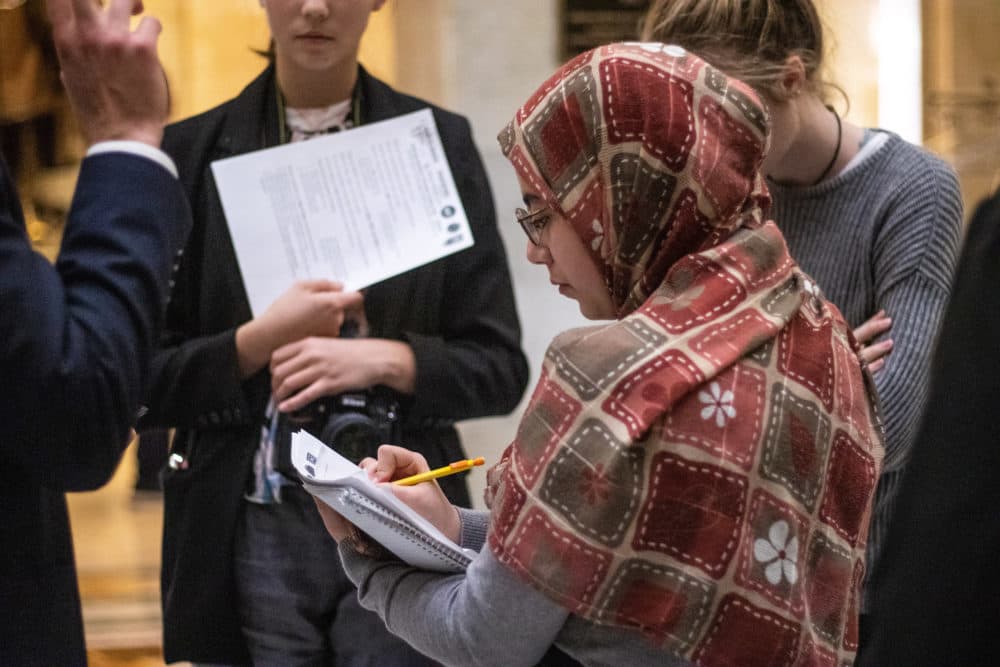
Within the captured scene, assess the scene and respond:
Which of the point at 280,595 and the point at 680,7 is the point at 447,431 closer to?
the point at 280,595

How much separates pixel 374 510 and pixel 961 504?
0.71 meters

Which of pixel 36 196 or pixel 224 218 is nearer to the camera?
pixel 224 218

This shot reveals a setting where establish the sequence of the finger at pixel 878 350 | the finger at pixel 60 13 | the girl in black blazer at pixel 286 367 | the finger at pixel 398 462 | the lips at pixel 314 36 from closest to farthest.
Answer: the finger at pixel 60 13 → the finger at pixel 398 462 → the finger at pixel 878 350 → the girl in black blazer at pixel 286 367 → the lips at pixel 314 36

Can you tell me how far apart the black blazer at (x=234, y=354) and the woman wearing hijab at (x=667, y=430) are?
2.08ft

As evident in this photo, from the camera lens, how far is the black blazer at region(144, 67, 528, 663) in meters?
2.03

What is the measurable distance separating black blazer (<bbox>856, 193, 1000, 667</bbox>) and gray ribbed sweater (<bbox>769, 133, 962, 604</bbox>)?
1.12 meters

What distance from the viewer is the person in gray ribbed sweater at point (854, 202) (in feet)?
6.30

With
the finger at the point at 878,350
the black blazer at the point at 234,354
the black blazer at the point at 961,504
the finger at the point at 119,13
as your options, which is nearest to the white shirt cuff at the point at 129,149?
the finger at the point at 119,13

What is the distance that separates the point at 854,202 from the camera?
6.72 feet

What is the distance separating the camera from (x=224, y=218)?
2.11 metres

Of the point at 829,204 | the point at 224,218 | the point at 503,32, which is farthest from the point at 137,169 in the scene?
the point at 503,32

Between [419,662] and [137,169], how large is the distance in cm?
96

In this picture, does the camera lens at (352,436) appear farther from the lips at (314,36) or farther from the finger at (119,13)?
the finger at (119,13)

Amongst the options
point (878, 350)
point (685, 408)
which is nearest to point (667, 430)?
point (685, 408)
